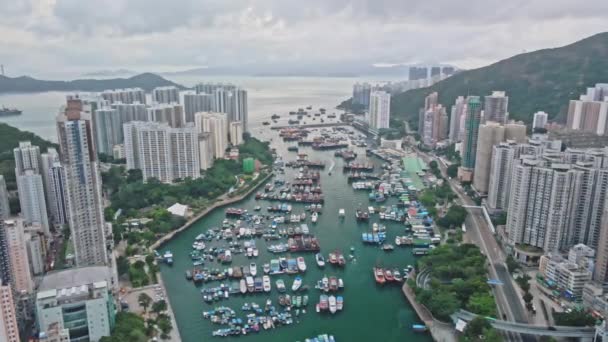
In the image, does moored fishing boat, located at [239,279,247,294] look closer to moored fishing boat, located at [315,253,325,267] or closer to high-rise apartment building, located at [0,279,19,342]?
moored fishing boat, located at [315,253,325,267]

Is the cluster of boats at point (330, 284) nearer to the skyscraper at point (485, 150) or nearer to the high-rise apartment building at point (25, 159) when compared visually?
the skyscraper at point (485, 150)

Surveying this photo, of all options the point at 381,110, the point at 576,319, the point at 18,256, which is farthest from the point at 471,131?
the point at 18,256

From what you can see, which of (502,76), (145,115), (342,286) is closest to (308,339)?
(342,286)

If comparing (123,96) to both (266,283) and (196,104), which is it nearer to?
(196,104)

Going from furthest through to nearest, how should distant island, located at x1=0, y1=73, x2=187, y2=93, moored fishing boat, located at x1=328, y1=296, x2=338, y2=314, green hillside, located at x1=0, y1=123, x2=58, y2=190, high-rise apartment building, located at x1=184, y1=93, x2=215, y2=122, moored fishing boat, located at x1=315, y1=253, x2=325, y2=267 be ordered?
distant island, located at x1=0, y1=73, x2=187, y2=93, high-rise apartment building, located at x1=184, y1=93, x2=215, y2=122, green hillside, located at x1=0, y1=123, x2=58, y2=190, moored fishing boat, located at x1=315, y1=253, x2=325, y2=267, moored fishing boat, located at x1=328, y1=296, x2=338, y2=314

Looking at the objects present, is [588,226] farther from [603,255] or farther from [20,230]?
[20,230]

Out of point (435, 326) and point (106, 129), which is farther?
point (106, 129)

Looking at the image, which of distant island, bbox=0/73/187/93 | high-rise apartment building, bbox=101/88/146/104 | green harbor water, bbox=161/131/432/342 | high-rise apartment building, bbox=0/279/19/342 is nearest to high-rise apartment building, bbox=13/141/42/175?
green harbor water, bbox=161/131/432/342

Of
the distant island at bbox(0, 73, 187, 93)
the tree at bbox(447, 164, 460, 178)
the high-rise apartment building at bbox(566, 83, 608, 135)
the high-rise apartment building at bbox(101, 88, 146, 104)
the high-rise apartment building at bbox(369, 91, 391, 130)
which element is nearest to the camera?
the tree at bbox(447, 164, 460, 178)
